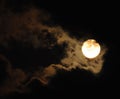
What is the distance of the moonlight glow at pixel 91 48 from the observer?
668cm

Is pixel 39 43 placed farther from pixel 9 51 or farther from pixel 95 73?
pixel 95 73

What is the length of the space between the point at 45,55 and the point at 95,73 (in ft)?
4.45

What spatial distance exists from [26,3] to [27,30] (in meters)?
0.62

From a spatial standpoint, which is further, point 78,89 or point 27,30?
point 78,89

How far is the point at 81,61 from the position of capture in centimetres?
710

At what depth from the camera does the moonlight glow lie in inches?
263

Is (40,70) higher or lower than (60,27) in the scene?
lower

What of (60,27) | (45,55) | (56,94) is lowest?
(56,94)

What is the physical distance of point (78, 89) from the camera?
7344 millimetres

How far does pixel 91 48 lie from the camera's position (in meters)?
6.65

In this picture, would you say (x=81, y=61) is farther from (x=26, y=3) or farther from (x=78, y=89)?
(x=26, y=3)

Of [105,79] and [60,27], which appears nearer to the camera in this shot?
[60,27]

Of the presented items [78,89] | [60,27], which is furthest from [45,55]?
[78,89]

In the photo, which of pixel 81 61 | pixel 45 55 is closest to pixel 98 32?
pixel 81 61
